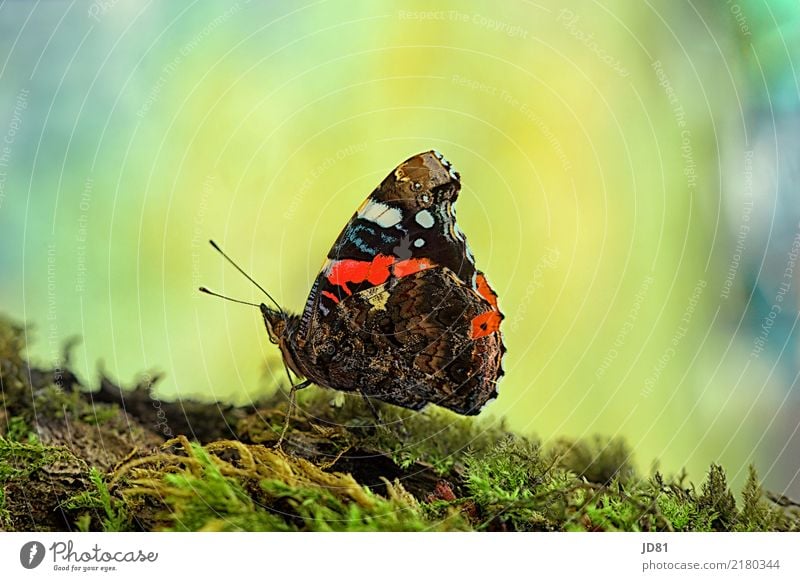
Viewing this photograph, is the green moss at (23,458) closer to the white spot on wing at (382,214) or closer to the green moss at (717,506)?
the white spot on wing at (382,214)

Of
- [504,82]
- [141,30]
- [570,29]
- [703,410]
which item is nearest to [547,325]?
[703,410]

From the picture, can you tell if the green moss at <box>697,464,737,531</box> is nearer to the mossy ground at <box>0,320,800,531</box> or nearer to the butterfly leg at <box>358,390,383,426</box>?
the mossy ground at <box>0,320,800,531</box>

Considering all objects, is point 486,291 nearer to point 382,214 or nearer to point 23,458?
point 382,214

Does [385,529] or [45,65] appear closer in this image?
[385,529]

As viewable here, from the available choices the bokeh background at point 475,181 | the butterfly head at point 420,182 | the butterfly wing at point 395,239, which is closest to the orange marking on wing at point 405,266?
the butterfly wing at point 395,239

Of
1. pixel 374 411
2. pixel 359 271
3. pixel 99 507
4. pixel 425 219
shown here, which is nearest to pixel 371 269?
pixel 359 271

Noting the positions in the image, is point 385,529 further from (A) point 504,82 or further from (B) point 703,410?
(A) point 504,82

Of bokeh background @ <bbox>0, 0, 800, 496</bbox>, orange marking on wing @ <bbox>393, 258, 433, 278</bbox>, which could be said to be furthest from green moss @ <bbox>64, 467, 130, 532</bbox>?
orange marking on wing @ <bbox>393, 258, 433, 278</bbox>
